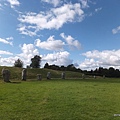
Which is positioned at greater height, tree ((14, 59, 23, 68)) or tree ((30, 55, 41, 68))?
tree ((30, 55, 41, 68))

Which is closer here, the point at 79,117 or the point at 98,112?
the point at 79,117

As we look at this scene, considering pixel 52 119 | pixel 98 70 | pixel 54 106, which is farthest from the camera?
pixel 98 70

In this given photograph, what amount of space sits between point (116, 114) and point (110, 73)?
342 ft

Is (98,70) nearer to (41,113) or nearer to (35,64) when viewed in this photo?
(35,64)

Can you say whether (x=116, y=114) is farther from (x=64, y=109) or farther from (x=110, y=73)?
(x=110, y=73)

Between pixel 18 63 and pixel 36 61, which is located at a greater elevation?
pixel 36 61

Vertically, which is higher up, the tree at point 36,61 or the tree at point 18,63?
the tree at point 36,61

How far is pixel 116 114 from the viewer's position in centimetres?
1041

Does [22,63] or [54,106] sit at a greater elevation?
[22,63]

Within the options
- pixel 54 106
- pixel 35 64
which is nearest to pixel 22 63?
pixel 35 64

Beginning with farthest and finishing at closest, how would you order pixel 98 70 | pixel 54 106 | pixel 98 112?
pixel 98 70
pixel 54 106
pixel 98 112

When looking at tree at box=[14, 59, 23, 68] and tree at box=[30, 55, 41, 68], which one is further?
tree at box=[30, 55, 41, 68]

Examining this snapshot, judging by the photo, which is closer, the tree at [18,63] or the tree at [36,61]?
the tree at [18,63]

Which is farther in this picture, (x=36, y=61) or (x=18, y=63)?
(x=36, y=61)
